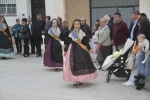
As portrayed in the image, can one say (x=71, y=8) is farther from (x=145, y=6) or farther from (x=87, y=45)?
(x=87, y=45)

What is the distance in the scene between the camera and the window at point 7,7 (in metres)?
19.6

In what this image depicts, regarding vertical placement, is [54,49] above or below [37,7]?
below

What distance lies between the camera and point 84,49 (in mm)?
8328

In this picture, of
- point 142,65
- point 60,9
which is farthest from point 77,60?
point 60,9

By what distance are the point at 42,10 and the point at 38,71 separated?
9.03 meters

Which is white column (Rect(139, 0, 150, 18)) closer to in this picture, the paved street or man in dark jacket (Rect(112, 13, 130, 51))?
man in dark jacket (Rect(112, 13, 130, 51))

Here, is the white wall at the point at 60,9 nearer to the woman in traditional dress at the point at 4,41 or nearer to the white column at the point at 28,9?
the white column at the point at 28,9

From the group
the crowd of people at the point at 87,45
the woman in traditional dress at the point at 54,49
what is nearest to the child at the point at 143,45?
the crowd of people at the point at 87,45

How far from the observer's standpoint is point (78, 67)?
8.09m

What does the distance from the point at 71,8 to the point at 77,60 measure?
10.6 metres

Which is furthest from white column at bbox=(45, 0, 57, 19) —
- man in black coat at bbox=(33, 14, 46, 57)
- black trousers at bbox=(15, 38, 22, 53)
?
man in black coat at bbox=(33, 14, 46, 57)

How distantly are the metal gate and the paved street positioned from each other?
7.73 metres

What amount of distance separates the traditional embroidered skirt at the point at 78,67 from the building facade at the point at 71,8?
895 cm

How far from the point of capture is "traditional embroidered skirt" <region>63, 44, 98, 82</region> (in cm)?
806
